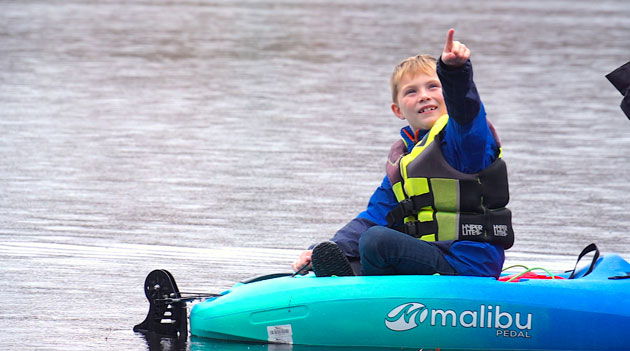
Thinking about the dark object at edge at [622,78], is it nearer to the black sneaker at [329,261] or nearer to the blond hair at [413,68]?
the blond hair at [413,68]

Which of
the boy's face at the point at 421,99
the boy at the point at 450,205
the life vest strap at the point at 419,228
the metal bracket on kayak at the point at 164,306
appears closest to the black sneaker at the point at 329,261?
the boy at the point at 450,205

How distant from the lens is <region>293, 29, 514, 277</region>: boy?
5543 millimetres

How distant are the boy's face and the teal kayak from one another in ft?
2.42

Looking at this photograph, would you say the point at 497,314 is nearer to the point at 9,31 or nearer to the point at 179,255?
the point at 179,255

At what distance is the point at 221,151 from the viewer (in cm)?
1173

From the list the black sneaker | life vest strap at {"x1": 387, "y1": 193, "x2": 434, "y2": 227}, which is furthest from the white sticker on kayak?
life vest strap at {"x1": 387, "y1": 193, "x2": 434, "y2": 227}

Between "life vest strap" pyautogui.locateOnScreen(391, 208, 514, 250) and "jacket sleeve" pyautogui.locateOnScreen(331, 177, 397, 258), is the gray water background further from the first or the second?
"life vest strap" pyautogui.locateOnScreen(391, 208, 514, 250)

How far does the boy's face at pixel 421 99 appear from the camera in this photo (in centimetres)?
597

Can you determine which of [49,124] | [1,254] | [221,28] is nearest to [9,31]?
[221,28]

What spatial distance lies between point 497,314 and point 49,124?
8.19 metres

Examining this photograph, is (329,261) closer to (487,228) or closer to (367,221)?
(367,221)

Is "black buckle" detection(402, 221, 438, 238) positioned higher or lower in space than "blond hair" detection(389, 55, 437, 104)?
lower

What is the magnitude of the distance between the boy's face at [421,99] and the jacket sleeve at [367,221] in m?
0.31

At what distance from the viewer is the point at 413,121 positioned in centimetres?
601
